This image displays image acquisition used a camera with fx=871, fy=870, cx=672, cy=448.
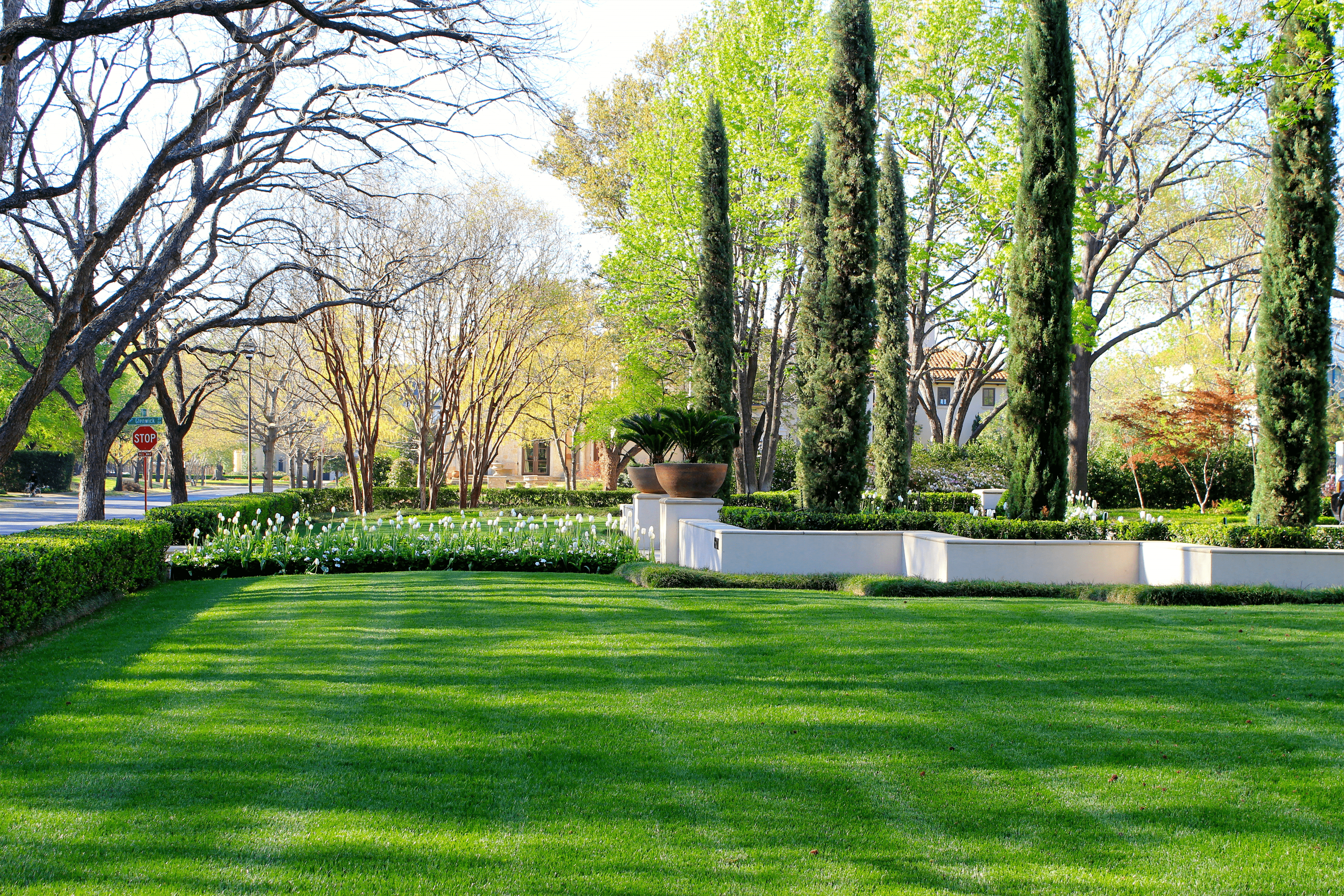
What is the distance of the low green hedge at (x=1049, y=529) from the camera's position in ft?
32.3

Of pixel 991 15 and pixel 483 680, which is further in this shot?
pixel 991 15

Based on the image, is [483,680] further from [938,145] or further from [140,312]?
[938,145]

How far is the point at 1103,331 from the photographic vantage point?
25438 mm

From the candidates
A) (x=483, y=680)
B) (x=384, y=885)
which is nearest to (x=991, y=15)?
(x=483, y=680)

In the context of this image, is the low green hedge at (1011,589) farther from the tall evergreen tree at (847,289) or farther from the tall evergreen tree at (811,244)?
the tall evergreen tree at (811,244)

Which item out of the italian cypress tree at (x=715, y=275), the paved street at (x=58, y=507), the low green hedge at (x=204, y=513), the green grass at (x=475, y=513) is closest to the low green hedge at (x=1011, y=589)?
the low green hedge at (x=204, y=513)

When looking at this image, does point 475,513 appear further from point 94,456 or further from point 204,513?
point 204,513

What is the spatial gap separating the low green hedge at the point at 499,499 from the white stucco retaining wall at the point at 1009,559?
1742 cm

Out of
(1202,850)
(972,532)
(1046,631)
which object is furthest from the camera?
(972,532)

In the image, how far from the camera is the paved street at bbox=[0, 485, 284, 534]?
22688mm

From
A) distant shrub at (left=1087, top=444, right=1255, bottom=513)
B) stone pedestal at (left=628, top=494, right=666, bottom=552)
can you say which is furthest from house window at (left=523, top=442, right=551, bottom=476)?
stone pedestal at (left=628, top=494, right=666, bottom=552)

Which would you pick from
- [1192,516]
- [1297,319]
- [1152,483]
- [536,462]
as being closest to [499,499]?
[1192,516]

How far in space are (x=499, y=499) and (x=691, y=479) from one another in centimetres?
1774

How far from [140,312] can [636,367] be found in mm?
14358
